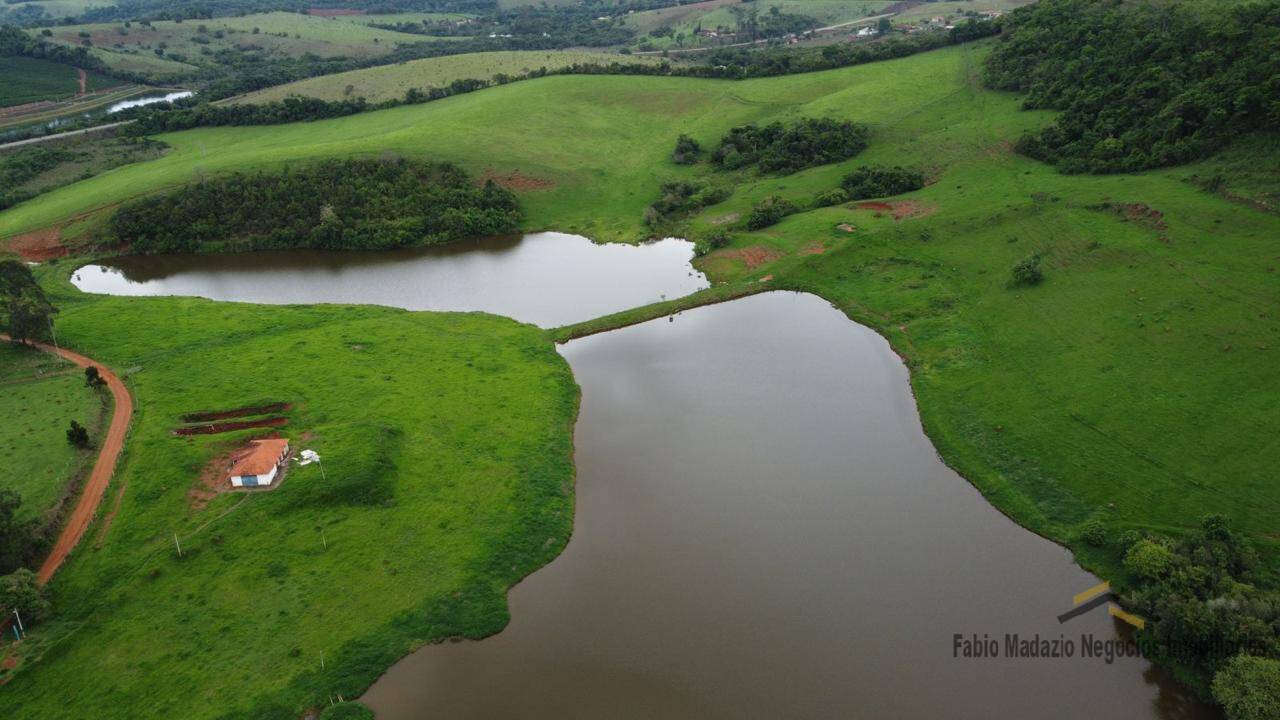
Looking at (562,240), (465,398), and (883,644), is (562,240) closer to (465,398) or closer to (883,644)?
(465,398)

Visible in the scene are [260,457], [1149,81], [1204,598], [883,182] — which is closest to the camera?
[1204,598]

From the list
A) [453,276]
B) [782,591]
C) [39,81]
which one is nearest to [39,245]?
[453,276]

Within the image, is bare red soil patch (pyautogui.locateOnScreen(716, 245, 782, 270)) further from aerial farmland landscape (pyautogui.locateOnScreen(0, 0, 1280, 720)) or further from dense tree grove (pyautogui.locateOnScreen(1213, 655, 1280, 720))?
dense tree grove (pyautogui.locateOnScreen(1213, 655, 1280, 720))

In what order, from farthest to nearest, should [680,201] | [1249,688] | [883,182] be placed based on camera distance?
1. [680,201]
2. [883,182]
3. [1249,688]

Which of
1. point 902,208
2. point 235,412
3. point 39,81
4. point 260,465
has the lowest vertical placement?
point 235,412

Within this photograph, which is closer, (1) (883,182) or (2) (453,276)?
(2) (453,276)

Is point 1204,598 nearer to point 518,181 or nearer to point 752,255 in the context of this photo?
point 752,255

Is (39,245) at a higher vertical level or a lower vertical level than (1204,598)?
higher
